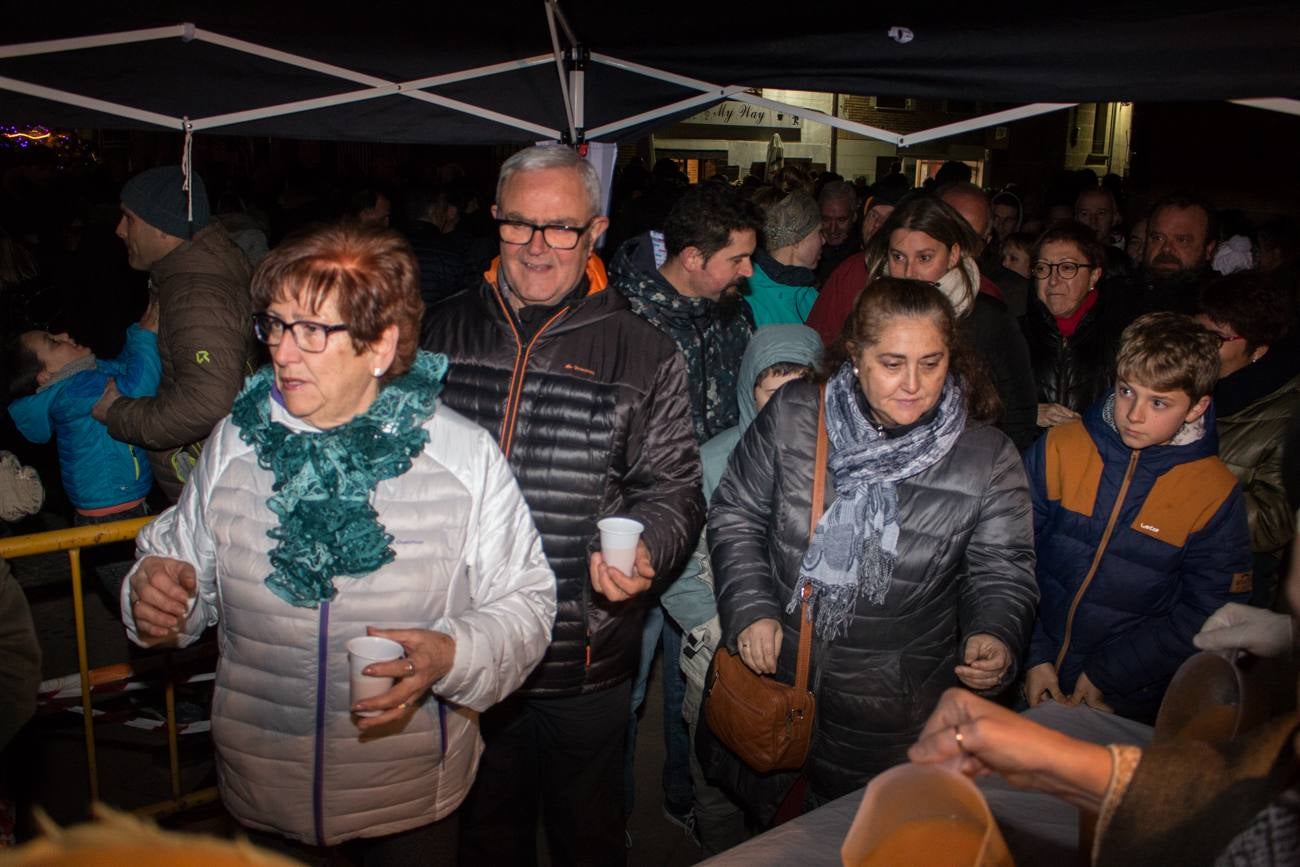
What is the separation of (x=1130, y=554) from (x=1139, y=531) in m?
0.08

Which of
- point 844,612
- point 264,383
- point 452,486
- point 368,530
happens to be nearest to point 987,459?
point 844,612

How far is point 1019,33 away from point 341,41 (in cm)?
317

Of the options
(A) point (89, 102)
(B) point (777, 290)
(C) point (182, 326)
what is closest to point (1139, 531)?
(B) point (777, 290)

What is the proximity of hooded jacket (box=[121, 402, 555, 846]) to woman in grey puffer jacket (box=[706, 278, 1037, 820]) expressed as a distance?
82 centimetres

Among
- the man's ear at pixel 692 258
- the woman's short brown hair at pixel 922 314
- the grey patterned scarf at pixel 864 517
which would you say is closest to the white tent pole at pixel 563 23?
the man's ear at pixel 692 258

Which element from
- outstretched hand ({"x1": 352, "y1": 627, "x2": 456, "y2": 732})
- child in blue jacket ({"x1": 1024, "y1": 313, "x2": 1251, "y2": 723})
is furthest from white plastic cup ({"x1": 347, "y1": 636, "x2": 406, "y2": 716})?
child in blue jacket ({"x1": 1024, "y1": 313, "x2": 1251, "y2": 723})

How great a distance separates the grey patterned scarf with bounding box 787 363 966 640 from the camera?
2.66 metres

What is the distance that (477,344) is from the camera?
9.37 ft

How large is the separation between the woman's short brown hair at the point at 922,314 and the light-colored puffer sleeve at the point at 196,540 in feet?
5.59

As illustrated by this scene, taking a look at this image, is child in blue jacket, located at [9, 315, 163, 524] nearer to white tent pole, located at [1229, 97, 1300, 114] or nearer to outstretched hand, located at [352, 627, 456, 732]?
outstretched hand, located at [352, 627, 456, 732]

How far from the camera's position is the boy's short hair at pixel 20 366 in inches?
147

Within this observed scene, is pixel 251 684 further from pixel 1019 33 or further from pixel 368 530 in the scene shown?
pixel 1019 33

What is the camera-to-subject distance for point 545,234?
9.18ft

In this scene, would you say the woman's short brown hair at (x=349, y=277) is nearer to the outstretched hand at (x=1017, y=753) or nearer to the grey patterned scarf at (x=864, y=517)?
the grey patterned scarf at (x=864, y=517)
